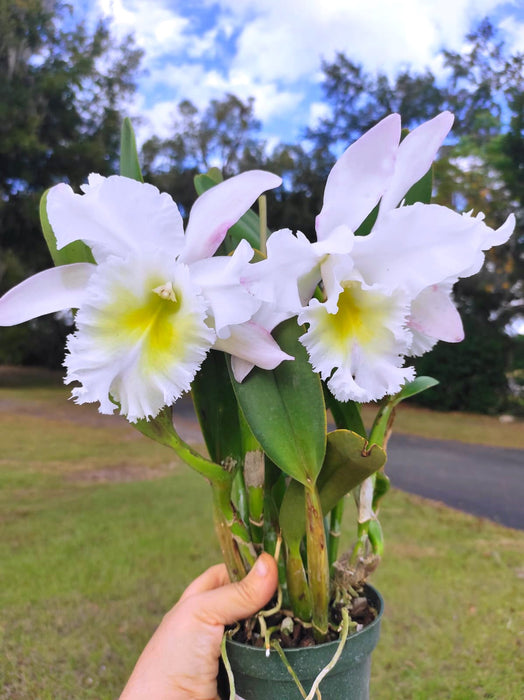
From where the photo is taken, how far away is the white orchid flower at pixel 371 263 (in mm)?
521

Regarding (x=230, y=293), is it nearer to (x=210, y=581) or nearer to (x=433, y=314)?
(x=433, y=314)

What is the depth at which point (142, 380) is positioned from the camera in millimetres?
511

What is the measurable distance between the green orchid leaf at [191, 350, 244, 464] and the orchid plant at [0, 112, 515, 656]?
0.07 m

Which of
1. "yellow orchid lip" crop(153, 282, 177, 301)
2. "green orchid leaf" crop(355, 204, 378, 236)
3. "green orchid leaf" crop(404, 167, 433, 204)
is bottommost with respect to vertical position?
"yellow orchid lip" crop(153, 282, 177, 301)

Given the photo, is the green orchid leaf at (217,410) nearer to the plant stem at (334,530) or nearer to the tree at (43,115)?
the plant stem at (334,530)

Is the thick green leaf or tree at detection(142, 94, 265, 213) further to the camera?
tree at detection(142, 94, 265, 213)

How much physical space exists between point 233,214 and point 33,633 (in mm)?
1292

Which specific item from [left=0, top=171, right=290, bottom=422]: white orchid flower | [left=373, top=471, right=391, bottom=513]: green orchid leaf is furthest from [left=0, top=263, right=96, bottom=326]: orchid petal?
[left=373, top=471, right=391, bottom=513]: green orchid leaf

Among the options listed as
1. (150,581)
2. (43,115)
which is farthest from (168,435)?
(43,115)

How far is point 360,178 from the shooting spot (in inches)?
21.5

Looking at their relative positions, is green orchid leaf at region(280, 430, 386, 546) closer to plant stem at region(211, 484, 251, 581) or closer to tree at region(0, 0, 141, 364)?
plant stem at region(211, 484, 251, 581)

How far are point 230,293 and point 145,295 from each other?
8 cm

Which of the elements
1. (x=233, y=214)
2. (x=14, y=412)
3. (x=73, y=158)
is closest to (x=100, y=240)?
(x=233, y=214)

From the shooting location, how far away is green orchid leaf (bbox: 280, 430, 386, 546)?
562 millimetres
